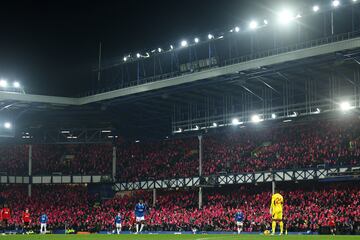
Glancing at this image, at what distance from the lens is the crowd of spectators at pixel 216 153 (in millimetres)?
52219

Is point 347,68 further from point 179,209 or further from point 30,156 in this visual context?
point 30,156

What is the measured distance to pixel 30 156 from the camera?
6881cm

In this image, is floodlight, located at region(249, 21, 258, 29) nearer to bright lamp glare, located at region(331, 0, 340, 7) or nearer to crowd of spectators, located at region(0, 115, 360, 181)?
bright lamp glare, located at region(331, 0, 340, 7)

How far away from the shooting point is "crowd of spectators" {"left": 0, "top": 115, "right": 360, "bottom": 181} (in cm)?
5222

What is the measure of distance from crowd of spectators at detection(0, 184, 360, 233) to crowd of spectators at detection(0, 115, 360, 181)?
222 centimetres

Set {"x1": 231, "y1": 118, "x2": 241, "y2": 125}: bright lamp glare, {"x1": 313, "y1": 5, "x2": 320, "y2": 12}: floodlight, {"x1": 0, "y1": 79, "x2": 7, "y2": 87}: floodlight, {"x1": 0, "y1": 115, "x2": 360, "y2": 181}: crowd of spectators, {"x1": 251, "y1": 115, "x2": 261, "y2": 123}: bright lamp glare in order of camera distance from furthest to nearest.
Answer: {"x1": 0, "y1": 79, "x2": 7, "y2": 87}: floodlight, {"x1": 231, "y1": 118, "x2": 241, "y2": 125}: bright lamp glare, {"x1": 0, "y1": 115, "x2": 360, "y2": 181}: crowd of spectators, {"x1": 251, "y1": 115, "x2": 261, "y2": 123}: bright lamp glare, {"x1": 313, "y1": 5, "x2": 320, "y2": 12}: floodlight

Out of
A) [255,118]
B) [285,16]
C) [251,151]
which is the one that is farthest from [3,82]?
[285,16]

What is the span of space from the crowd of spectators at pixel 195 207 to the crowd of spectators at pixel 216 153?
2223 mm

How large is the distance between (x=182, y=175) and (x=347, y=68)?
19709mm

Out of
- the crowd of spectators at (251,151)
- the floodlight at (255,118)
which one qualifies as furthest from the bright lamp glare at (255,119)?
the crowd of spectators at (251,151)

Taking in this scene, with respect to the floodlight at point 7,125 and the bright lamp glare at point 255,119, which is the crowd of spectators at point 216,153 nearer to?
the bright lamp glare at point 255,119

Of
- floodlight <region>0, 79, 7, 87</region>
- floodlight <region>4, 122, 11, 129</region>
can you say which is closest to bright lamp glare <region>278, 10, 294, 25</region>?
floodlight <region>0, 79, 7, 87</region>

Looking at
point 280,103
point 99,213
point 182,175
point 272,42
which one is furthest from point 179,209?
point 272,42

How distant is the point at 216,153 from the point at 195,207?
6.29 meters
